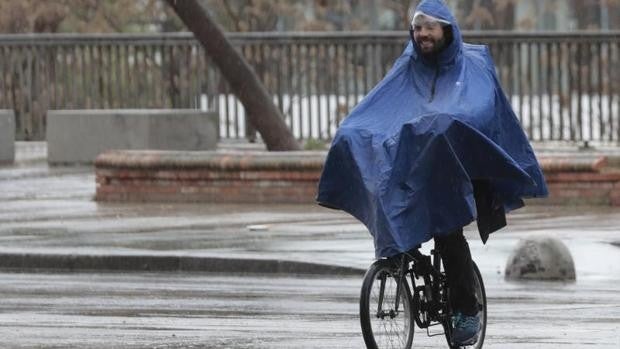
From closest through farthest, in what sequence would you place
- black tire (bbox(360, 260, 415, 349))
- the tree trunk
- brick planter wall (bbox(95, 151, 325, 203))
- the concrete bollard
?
black tire (bbox(360, 260, 415, 349))
the concrete bollard
brick planter wall (bbox(95, 151, 325, 203))
the tree trunk

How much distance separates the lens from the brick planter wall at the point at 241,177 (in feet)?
64.8

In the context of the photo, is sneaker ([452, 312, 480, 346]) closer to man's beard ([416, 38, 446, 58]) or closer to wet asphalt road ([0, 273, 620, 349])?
wet asphalt road ([0, 273, 620, 349])

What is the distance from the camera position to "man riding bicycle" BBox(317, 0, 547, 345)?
30.7 feet

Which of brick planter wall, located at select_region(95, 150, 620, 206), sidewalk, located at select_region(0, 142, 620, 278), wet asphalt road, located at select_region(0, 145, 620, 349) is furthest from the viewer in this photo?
brick planter wall, located at select_region(95, 150, 620, 206)

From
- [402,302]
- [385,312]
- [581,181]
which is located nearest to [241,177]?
[581,181]

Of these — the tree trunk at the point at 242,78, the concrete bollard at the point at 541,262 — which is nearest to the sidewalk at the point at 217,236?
the concrete bollard at the point at 541,262

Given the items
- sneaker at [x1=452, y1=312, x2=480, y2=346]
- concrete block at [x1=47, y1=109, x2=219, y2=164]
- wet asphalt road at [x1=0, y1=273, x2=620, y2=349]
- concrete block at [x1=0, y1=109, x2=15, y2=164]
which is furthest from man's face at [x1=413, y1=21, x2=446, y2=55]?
concrete block at [x1=0, y1=109, x2=15, y2=164]

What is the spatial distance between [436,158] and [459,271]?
65cm

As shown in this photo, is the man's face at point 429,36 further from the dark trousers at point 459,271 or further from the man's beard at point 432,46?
the dark trousers at point 459,271

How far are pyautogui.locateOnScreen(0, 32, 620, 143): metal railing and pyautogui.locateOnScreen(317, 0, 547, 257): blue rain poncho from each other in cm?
1737

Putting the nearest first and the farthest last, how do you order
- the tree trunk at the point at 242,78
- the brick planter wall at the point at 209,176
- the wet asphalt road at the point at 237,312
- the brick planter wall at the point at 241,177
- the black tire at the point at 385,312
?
the black tire at the point at 385,312 < the wet asphalt road at the point at 237,312 < the brick planter wall at the point at 241,177 < the brick planter wall at the point at 209,176 < the tree trunk at the point at 242,78

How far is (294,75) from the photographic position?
28047 millimetres

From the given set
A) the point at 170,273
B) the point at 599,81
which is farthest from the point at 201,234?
the point at 599,81

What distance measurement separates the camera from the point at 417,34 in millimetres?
9625
